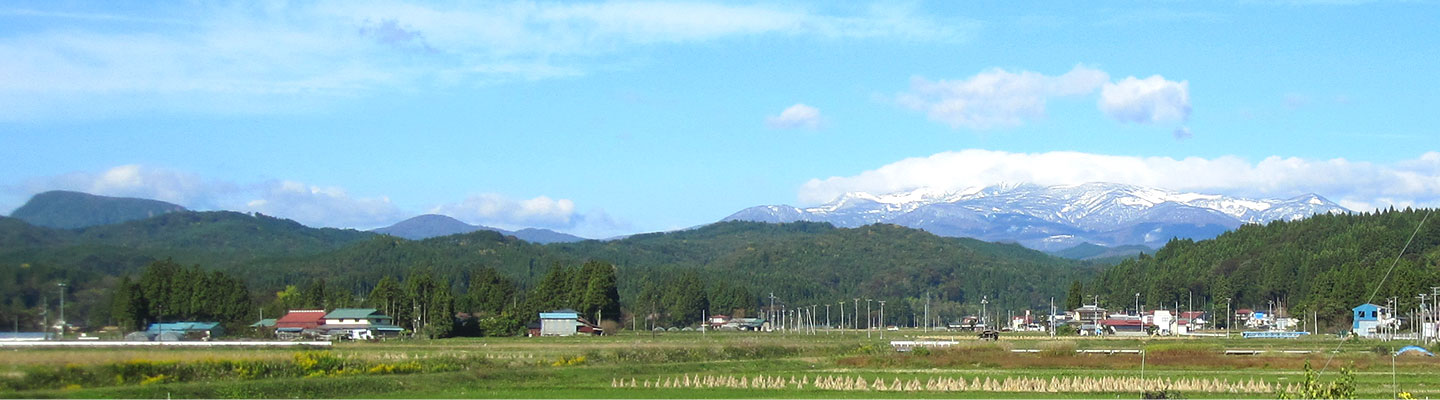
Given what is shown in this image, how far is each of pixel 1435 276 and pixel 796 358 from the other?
7167 cm

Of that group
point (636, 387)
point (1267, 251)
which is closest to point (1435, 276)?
point (1267, 251)

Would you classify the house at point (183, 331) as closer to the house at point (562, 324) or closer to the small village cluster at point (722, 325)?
the small village cluster at point (722, 325)

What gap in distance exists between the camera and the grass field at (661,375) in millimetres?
37969

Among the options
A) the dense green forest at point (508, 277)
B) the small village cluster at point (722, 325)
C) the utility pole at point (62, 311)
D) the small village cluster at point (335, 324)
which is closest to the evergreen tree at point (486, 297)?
the dense green forest at point (508, 277)

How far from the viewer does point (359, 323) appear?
103 meters

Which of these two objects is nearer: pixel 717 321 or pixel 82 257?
pixel 82 257

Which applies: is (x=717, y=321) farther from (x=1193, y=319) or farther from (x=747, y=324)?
(x=1193, y=319)

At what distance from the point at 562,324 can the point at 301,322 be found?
2139 centimetres

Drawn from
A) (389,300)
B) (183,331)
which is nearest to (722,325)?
(389,300)

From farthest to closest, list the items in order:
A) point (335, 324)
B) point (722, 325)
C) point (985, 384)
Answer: point (722, 325), point (335, 324), point (985, 384)

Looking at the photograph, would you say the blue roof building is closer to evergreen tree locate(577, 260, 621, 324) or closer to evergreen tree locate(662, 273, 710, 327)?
evergreen tree locate(577, 260, 621, 324)

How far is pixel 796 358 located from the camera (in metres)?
63.9

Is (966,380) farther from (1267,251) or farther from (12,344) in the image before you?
(1267,251)

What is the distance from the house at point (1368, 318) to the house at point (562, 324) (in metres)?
64.6
